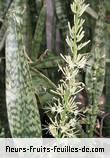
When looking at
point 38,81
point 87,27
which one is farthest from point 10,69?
point 87,27

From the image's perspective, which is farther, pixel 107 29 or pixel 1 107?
pixel 107 29

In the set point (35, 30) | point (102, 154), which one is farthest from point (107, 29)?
point (102, 154)

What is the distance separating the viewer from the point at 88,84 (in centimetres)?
117

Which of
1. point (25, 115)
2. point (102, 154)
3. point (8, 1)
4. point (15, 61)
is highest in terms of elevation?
point (8, 1)

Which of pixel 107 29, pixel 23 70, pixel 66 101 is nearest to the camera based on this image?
pixel 66 101

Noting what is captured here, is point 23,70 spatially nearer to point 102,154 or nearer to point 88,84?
point 88,84

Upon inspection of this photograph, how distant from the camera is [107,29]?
125 centimetres

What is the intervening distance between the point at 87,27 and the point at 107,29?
8 cm

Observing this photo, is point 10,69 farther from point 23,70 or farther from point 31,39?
point 31,39

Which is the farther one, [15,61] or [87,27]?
[87,27]

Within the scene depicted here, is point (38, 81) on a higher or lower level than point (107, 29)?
lower

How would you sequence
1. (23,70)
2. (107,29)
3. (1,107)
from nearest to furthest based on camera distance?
(23,70)
(1,107)
(107,29)

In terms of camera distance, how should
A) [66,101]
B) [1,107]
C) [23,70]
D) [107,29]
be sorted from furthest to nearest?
1. [107,29]
2. [1,107]
3. [23,70]
4. [66,101]

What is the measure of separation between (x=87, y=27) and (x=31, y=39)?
0.16 metres
